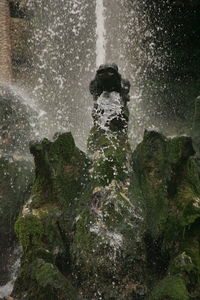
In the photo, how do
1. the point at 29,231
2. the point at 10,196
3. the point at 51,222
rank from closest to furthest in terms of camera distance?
the point at 29,231 → the point at 51,222 → the point at 10,196

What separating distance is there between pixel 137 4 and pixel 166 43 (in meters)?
1.39

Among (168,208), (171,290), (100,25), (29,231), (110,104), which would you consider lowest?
(171,290)

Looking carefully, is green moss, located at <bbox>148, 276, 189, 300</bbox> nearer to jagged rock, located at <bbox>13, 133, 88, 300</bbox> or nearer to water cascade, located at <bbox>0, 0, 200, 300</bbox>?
water cascade, located at <bbox>0, 0, 200, 300</bbox>

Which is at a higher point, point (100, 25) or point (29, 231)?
point (100, 25)

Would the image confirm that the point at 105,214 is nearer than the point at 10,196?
Yes

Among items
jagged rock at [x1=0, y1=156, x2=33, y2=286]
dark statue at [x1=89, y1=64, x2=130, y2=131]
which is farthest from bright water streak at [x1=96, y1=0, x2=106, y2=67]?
dark statue at [x1=89, y1=64, x2=130, y2=131]

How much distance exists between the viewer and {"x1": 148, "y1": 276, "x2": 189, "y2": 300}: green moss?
102 inches

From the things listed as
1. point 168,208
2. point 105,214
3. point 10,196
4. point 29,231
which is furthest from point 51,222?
point 10,196

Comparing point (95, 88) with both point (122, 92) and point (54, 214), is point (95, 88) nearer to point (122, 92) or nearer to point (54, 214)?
point (122, 92)

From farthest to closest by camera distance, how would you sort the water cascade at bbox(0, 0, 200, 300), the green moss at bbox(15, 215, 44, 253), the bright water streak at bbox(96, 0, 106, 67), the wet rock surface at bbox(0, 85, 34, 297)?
1. the bright water streak at bbox(96, 0, 106, 67)
2. the wet rock surface at bbox(0, 85, 34, 297)
3. the green moss at bbox(15, 215, 44, 253)
4. the water cascade at bbox(0, 0, 200, 300)

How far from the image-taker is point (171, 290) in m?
2.61

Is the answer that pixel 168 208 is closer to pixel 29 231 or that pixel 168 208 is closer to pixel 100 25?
pixel 29 231

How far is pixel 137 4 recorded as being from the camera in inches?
508

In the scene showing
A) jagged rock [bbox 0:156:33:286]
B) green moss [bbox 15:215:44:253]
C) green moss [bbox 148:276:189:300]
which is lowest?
green moss [bbox 148:276:189:300]
